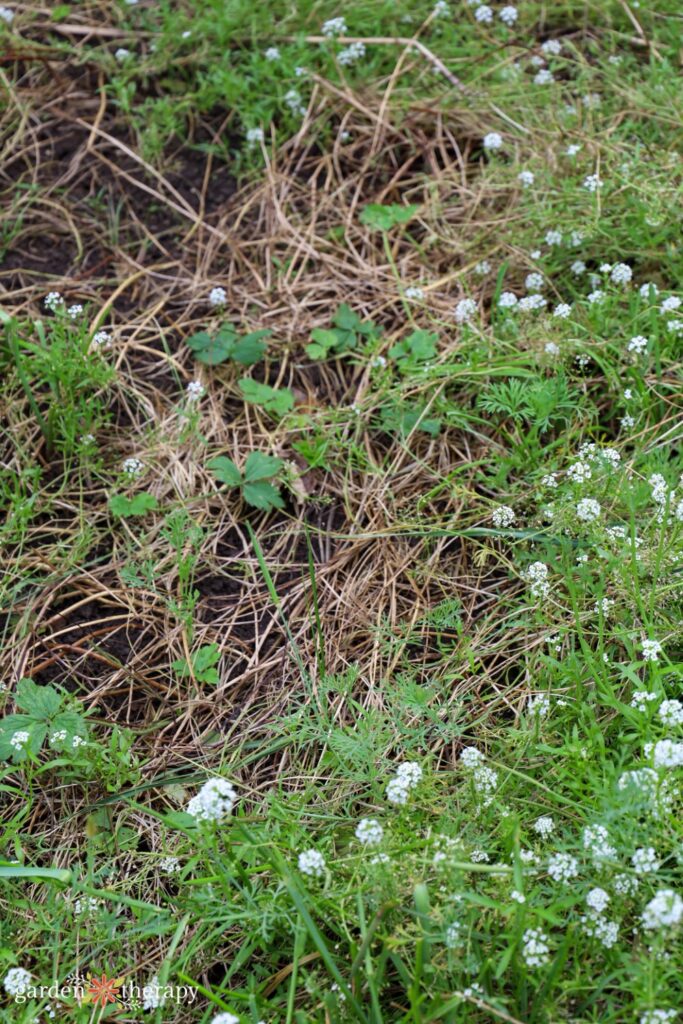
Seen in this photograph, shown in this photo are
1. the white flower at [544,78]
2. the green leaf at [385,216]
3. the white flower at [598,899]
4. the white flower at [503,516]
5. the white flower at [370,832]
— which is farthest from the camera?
the white flower at [544,78]

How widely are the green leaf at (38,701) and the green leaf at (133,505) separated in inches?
24.2

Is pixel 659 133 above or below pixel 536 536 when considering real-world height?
above

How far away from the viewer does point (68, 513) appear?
2791 millimetres

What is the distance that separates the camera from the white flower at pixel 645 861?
5.49 ft

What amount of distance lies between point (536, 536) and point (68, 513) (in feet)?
4.72

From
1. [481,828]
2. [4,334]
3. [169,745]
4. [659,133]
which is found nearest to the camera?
[481,828]

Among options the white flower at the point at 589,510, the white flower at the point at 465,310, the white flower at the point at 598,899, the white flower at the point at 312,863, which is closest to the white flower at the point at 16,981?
the white flower at the point at 312,863

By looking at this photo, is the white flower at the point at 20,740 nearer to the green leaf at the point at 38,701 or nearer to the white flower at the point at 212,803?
the green leaf at the point at 38,701

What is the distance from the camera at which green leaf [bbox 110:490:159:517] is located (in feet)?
8.89

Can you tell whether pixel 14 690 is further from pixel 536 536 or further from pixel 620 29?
pixel 620 29

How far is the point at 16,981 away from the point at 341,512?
149 centimetres

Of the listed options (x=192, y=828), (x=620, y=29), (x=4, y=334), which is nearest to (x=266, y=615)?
(x=192, y=828)

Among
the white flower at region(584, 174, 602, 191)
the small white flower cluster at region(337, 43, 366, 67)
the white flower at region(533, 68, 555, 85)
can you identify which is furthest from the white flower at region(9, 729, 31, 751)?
the white flower at region(533, 68, 555, 85)

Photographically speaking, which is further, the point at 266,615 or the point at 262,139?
the point at 262,139
